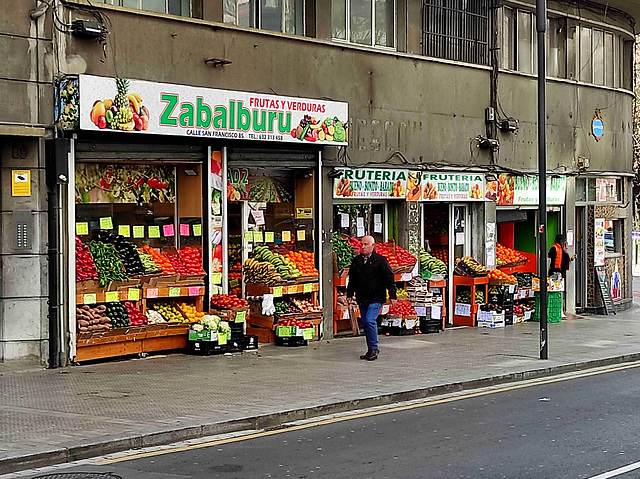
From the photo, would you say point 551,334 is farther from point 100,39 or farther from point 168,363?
point 100,39

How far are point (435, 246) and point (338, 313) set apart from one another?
3.54 meters

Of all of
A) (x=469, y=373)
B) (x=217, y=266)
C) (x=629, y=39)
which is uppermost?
(x=629, y=39)

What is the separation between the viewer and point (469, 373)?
1448 cm

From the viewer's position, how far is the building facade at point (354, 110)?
13.9 metres

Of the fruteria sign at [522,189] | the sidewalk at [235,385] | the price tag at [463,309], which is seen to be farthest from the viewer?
the fruteria sign at [522,189]

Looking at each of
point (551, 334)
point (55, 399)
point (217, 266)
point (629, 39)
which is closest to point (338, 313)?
point (217, 266)

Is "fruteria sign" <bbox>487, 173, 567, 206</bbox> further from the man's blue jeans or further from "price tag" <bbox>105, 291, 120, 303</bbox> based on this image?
"price tag" <bbox>105, 291, 120, 303</bbox>

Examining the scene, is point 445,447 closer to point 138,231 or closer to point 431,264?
point 138,231

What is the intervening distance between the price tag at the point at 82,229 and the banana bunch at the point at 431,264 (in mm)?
7426


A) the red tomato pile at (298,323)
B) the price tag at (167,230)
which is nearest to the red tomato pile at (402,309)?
the red tomato pile at (298,323)

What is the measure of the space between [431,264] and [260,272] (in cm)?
463

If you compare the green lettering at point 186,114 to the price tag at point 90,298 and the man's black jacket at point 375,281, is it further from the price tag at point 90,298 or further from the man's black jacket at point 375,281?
the man's black jacket at point 375,281

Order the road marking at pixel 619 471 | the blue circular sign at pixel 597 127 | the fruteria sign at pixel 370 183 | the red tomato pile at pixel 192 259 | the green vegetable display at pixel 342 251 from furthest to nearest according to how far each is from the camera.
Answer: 1. the blue circular sign at pixel 597 127
2. the green vegetable display at pixel 342 251
3. the fruteria sign at pixel 370 183
4. the red tomato pile at pixel 192 259
5. the road marking at pixel 619 471

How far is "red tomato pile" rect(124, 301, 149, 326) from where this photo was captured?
1510 cm
